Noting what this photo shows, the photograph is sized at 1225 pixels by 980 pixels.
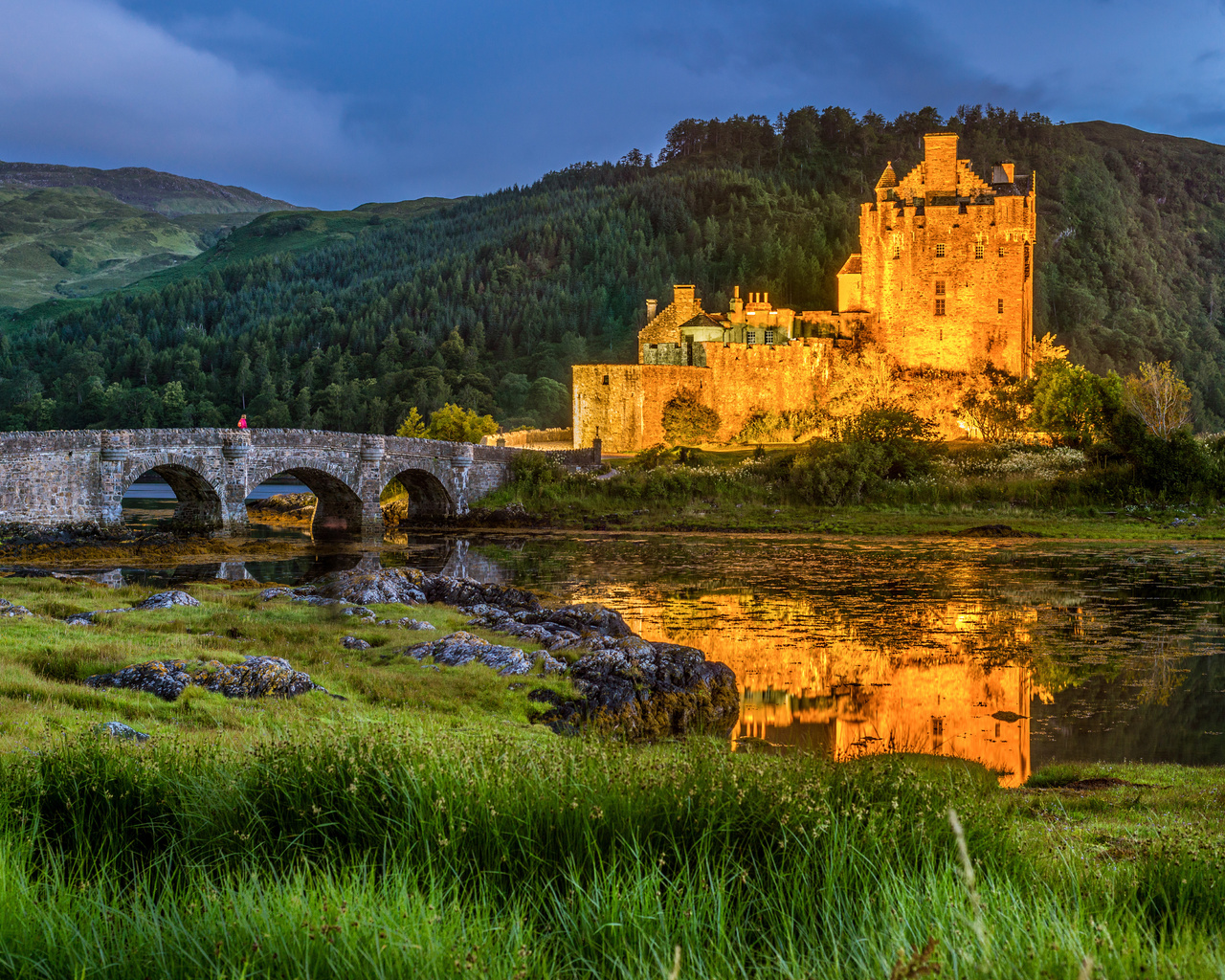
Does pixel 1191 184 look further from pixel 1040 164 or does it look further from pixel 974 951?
pixel 974 951

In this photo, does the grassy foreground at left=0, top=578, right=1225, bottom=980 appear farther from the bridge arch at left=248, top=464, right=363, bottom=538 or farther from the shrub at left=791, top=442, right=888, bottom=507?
the shrub at left=791, top=442, right=888, bottom=507

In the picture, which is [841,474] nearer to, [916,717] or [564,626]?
[564,626]

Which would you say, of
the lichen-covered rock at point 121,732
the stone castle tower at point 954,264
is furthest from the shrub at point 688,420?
the lichen-covered rock at point 121,732

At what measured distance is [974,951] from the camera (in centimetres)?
362

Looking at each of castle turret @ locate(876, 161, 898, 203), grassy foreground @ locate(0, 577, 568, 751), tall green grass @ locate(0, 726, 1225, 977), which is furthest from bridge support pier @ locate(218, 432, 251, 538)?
castle turret @ locate(876, 161, 898, 203)

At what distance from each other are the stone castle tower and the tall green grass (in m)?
57.8

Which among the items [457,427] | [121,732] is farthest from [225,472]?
[121,732]

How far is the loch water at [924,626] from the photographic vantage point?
Answer: 13.3 m

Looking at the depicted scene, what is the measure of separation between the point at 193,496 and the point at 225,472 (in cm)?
234

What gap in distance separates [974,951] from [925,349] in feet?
198

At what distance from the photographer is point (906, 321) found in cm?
6112

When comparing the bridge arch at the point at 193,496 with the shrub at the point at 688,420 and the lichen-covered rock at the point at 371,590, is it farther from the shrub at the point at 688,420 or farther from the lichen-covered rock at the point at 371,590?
the shrub at the point at 688,420

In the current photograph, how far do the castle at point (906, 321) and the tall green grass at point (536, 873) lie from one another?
2203 inches

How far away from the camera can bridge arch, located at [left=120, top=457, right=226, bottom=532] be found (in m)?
37.3
